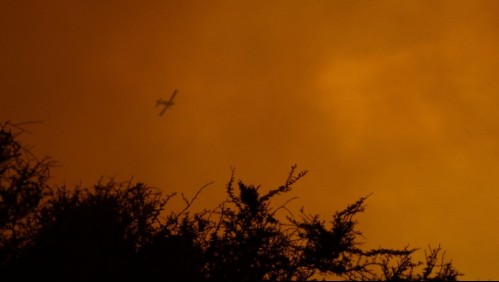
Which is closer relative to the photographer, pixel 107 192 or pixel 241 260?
pixel 241 260

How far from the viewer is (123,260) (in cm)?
962

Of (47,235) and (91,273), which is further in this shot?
(47,235)

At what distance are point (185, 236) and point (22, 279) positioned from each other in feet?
13.6

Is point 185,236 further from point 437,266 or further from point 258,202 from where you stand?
point 437,266

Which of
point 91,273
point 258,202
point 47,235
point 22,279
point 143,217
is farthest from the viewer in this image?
point 258,202

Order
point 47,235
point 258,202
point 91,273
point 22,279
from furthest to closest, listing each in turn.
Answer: point 258,202 → point 47,235 → point 22,279 → point 91,273

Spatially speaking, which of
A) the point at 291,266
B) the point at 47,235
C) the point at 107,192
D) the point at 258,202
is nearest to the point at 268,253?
the point at 291,266

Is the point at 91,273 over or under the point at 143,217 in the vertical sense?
under

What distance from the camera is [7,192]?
10953 millimetres

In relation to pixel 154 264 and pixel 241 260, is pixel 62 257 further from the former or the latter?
pixel 241 260

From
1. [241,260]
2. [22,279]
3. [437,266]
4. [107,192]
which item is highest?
[107,192]

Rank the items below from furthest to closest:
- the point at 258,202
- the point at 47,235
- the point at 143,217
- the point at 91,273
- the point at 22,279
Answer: the point at 258,202 → the point at 143,217 → the point at 47,235 → the point at 22,279 → the point at 91,273

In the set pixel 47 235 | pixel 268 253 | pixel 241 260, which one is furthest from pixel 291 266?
pixel 47 235

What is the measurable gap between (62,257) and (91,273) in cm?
117
